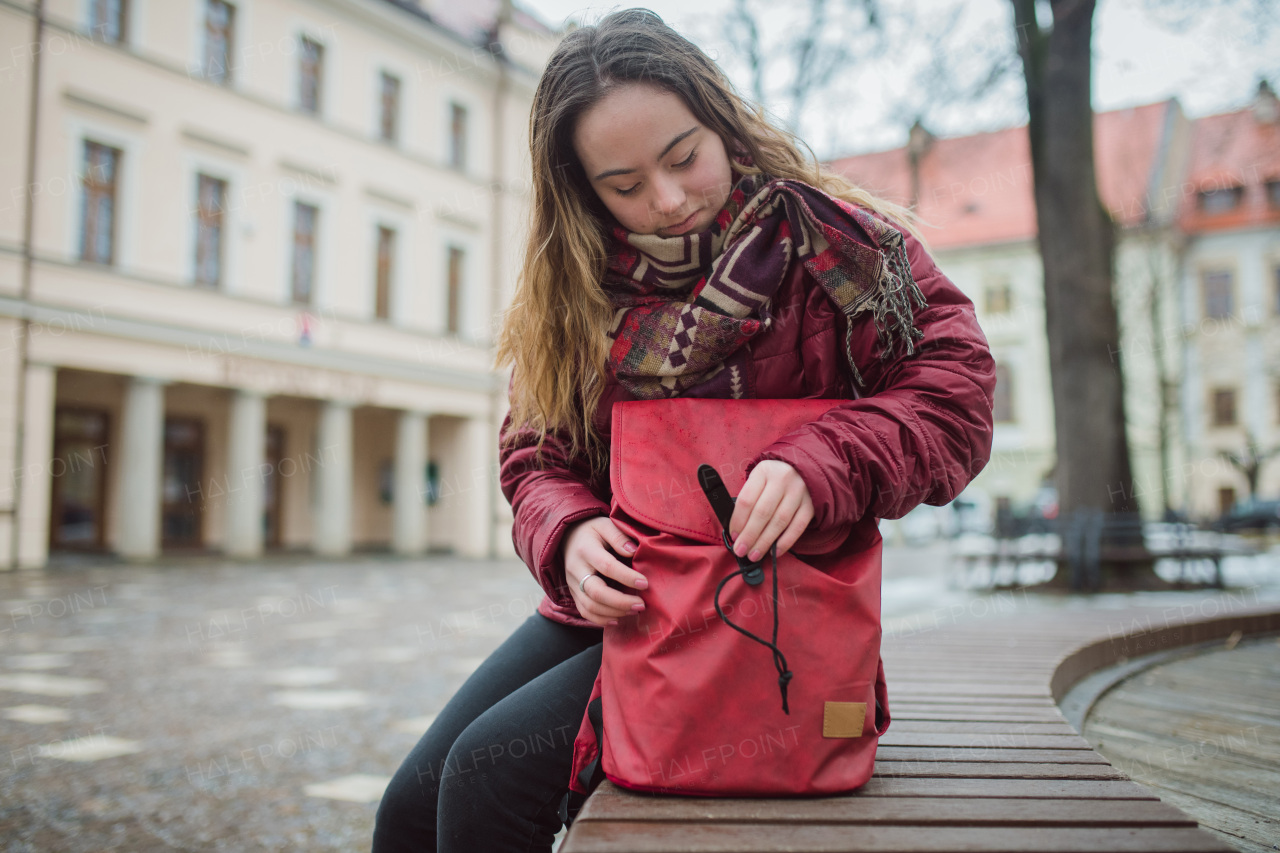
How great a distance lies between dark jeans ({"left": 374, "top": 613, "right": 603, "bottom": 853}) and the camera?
4.76 feet

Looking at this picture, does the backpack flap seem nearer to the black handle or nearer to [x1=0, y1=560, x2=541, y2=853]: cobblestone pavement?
the black handle

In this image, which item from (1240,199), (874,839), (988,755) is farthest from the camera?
(1240,199)

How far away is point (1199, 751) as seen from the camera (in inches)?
93.7

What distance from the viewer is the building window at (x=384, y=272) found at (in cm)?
1970

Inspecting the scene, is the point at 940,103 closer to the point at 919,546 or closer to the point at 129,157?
the point at 129,157

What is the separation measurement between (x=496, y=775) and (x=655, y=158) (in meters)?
0.99

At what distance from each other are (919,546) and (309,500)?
14207 millimetres

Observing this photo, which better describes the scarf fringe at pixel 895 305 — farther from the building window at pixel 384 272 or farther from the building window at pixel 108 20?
the building window at pixel 384 272

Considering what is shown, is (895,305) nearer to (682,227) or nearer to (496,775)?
(682,227)

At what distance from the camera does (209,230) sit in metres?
16.6

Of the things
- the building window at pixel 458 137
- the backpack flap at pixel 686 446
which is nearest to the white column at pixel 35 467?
the building window at pixel 458 137

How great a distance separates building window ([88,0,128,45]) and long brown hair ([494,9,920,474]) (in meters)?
16.6

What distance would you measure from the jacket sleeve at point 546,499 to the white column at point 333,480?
57.3ft

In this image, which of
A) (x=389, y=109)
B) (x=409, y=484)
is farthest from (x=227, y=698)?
(x=389, y=109)
